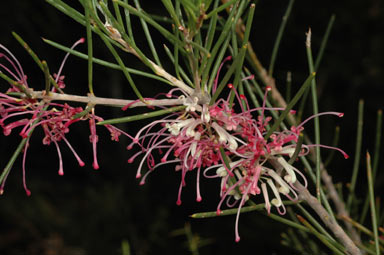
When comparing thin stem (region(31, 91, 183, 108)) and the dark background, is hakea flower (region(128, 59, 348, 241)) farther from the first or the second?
the dark background

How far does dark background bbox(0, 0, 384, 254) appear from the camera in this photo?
1600mm

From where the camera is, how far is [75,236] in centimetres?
177

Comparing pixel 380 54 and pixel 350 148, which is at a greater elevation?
pixel 380 54

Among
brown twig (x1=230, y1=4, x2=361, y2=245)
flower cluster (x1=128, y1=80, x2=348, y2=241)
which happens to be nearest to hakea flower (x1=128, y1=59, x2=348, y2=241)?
flower cluster (x1=128, y1=80, x2=348, y2=241)

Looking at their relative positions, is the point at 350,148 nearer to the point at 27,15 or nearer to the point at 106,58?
the point at 106,58

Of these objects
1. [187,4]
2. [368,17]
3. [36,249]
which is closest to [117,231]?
[36,249]

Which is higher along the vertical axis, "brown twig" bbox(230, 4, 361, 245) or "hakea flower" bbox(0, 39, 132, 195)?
"hakea flower" bbox(0, 39, 132, 195)

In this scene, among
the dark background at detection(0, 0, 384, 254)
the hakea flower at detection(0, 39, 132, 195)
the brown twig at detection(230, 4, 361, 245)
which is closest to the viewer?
the hakea flower at detection(0, 39, 132, 195)

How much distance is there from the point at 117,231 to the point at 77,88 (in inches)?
22.5

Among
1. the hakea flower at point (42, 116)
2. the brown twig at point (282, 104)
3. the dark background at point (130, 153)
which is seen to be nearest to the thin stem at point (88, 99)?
the hakea flower at point (42, 116)

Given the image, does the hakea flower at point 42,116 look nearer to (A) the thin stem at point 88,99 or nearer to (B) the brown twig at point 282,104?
(A) the thin stem at point 88,99

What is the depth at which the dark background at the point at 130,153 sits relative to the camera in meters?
1.60

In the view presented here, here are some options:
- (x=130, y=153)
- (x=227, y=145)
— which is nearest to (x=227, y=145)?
(x=227, y=145)

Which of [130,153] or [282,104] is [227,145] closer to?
[282,104]
